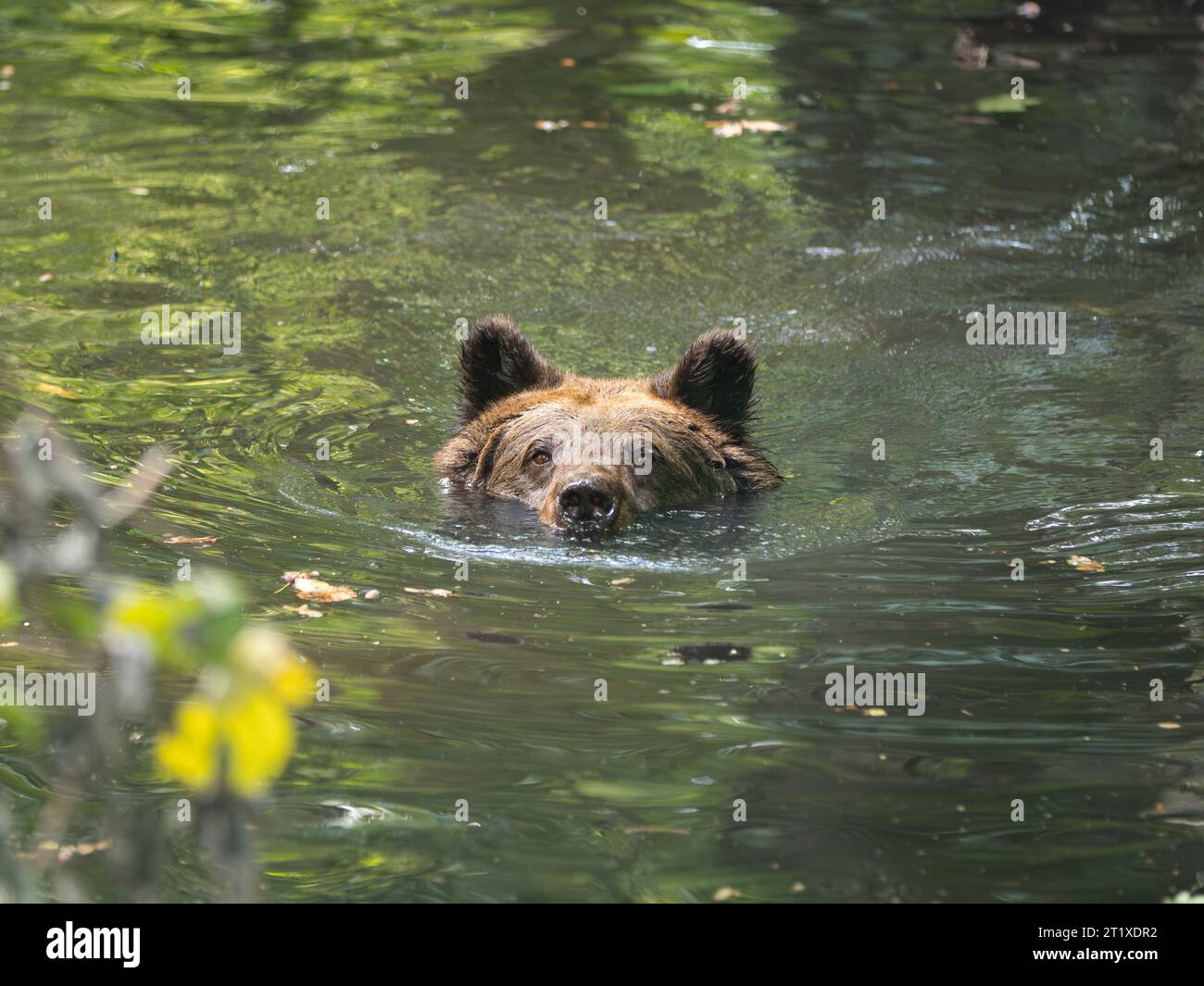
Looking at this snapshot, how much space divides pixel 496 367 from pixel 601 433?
4.45ft

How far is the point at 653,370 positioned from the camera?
506 inches

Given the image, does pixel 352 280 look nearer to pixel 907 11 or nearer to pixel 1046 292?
pixel 1046 292

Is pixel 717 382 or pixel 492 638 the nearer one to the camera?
pixel 492 638

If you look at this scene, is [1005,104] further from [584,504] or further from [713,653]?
[713,653]

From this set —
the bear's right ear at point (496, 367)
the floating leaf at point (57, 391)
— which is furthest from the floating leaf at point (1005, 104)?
the floating leaf at point (57, 391)

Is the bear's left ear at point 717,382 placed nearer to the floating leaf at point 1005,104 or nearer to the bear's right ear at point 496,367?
the bear's right ear at point 496,367

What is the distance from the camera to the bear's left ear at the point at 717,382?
997cm

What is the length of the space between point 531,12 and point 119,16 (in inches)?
228

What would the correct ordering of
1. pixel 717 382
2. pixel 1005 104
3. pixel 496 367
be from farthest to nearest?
pixel 1005 104 → pixel 496 367 → pixel 717 382

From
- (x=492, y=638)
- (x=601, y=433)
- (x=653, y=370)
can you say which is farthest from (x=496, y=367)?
(x=492, y=638)

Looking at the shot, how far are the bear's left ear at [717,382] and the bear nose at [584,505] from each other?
5.91 feet

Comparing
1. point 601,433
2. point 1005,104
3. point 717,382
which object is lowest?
point 601,433

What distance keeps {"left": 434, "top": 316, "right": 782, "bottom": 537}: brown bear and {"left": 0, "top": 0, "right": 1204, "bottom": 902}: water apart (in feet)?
0.89

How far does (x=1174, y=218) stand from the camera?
15492 millimetres
